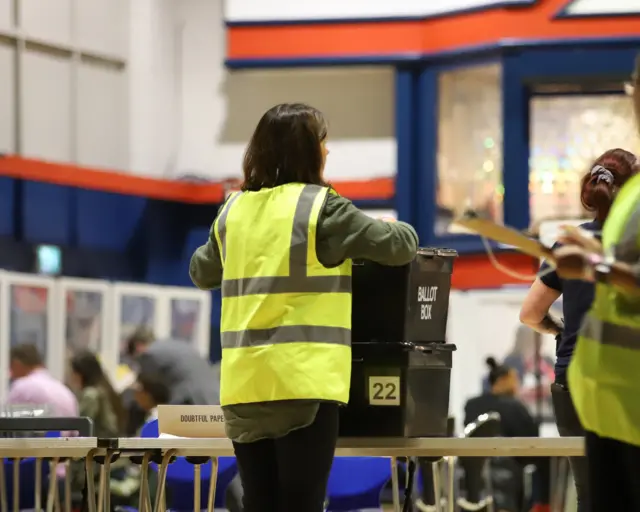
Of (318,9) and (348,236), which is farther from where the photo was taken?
(318,9)

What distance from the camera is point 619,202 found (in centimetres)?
257

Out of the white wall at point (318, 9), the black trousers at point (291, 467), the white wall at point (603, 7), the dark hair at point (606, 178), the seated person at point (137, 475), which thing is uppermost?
the white wall at point (318, 9)

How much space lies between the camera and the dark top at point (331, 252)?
10.2 ft

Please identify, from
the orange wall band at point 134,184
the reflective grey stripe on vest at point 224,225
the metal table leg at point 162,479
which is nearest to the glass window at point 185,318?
the orange wall band at point 134,184

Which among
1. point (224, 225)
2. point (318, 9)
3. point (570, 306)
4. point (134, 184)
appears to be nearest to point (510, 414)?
point (570, 306)

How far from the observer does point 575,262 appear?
97.2 inches

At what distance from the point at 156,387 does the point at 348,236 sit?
3251mm

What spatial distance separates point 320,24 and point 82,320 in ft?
13.0

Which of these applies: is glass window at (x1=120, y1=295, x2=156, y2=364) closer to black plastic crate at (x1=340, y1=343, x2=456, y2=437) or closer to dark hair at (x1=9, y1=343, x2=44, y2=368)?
dark hair at (x1=9, y1=343, x2=44, y2=368)

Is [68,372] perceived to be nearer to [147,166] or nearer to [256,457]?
[147,166]

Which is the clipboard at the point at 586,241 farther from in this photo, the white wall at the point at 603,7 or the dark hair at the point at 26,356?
the white wall at the point at 603,7

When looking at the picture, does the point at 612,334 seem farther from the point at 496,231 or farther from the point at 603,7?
the point at 603,7

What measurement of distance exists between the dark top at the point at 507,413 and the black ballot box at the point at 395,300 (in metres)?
4.39

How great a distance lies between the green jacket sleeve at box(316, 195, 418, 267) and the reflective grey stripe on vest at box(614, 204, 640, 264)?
32.7 inches
